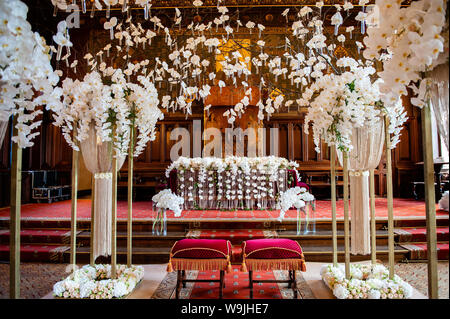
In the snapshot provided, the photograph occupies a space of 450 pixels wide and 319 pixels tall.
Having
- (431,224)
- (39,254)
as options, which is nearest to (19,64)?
(431,224)

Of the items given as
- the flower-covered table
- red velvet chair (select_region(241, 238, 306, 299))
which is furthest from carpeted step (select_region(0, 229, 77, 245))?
red velvet chair (select_region(241, 238, 306, 299))

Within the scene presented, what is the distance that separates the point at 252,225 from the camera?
18.0 feet

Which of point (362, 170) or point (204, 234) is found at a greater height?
point (362, 170)

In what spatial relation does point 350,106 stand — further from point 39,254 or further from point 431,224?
point 39,254

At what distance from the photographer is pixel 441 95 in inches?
66.1

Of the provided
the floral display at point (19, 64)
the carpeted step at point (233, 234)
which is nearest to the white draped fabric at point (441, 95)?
the floral display at point (19, 64)

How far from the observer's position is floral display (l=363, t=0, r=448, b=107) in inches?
58.8

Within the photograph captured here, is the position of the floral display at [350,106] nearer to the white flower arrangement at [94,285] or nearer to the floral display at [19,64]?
the floral display at [19,64]

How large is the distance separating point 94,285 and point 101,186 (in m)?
1.13

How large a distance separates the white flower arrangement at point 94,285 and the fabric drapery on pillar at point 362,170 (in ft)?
9.24

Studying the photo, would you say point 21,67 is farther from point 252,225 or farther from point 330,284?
point 252,225

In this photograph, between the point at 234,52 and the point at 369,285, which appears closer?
the point at 369,285

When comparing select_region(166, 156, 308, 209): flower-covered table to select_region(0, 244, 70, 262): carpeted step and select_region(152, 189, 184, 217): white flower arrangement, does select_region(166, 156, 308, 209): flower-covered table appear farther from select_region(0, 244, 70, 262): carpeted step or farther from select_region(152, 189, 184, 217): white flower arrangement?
select_region(0, 244, 70, 262): carpeted step

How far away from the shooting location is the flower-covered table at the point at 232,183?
22.5 ft
